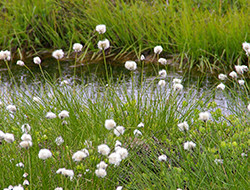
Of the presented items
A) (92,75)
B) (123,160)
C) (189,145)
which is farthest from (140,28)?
(189,145)

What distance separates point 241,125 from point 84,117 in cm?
129

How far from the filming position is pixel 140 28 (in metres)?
6.98

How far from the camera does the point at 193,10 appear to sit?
7473 mm

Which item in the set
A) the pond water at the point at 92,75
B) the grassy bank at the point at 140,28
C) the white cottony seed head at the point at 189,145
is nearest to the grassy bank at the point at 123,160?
the white cottony seed head at the point at 189,145

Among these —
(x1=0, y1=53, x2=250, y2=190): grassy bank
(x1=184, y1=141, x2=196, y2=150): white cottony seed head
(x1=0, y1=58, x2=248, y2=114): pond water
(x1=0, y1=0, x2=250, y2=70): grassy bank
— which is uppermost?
(x1=184, y1=141, x2=196, y2=150): white cottony seed head

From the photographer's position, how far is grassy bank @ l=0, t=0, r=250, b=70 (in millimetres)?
6328

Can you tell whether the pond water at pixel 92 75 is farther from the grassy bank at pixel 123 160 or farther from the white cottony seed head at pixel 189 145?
the white cottony seed head at pixel 189 145

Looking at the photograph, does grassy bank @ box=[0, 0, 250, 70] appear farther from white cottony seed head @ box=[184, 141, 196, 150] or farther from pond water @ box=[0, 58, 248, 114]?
white cottony seed head @ box=[184, 141, 196, 150]

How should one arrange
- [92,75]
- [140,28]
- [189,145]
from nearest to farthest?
[189,145] < [92,75] < [140,28]

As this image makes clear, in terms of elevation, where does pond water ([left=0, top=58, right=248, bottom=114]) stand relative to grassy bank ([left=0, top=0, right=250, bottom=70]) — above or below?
below

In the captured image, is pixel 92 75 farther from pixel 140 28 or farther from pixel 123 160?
pixel 123 160

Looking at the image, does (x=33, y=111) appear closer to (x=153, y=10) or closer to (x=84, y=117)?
(x=84, y=117)

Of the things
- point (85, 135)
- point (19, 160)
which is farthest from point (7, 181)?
point (85, 135)

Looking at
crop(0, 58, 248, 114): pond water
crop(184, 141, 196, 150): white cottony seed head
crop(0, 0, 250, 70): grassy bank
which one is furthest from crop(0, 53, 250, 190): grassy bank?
crop(0, 0, 250, 70): grassy bank
